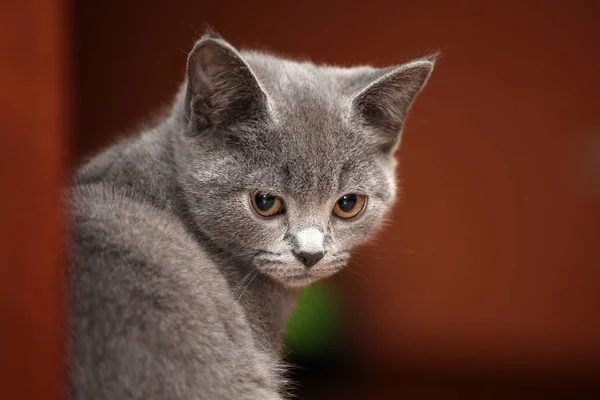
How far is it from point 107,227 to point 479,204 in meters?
1.90

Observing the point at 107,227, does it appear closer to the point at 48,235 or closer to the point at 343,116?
the point at 48,235

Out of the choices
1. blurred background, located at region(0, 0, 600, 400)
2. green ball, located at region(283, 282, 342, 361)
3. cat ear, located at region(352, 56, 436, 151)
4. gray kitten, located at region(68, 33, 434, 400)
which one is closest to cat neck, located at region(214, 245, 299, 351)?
gray kitten, located at region(68, 33, 434, 400)

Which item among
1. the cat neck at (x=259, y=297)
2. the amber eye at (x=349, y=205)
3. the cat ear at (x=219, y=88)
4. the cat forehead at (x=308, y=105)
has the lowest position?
the cat neck at (x=259, y=297)

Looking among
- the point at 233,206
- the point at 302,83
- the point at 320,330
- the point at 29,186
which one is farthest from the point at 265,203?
the point at 320,330

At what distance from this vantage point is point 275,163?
143cm

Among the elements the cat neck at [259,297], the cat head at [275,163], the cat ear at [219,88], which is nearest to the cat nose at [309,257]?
the cat head at [275,163]

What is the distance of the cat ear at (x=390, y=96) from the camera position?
1.49 meters

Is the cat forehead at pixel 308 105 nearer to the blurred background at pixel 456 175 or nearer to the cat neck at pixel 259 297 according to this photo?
the cat neck at pixel 259 297

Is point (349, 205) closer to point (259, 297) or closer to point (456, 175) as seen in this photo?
point (259, 297)

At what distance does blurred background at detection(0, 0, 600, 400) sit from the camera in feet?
8.53

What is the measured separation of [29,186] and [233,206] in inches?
24.8

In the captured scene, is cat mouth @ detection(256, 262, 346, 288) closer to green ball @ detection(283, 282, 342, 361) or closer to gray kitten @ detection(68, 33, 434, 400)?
gray kitten @ detection(68, 33, 434, 400)

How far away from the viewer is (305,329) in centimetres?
253

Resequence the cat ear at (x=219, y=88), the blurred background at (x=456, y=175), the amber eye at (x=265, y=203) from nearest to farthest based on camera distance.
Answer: the cat ear at (x=219, y=88) < the amber eye at (x=265, y=203) < the blurred background at (x=456, y=175)
